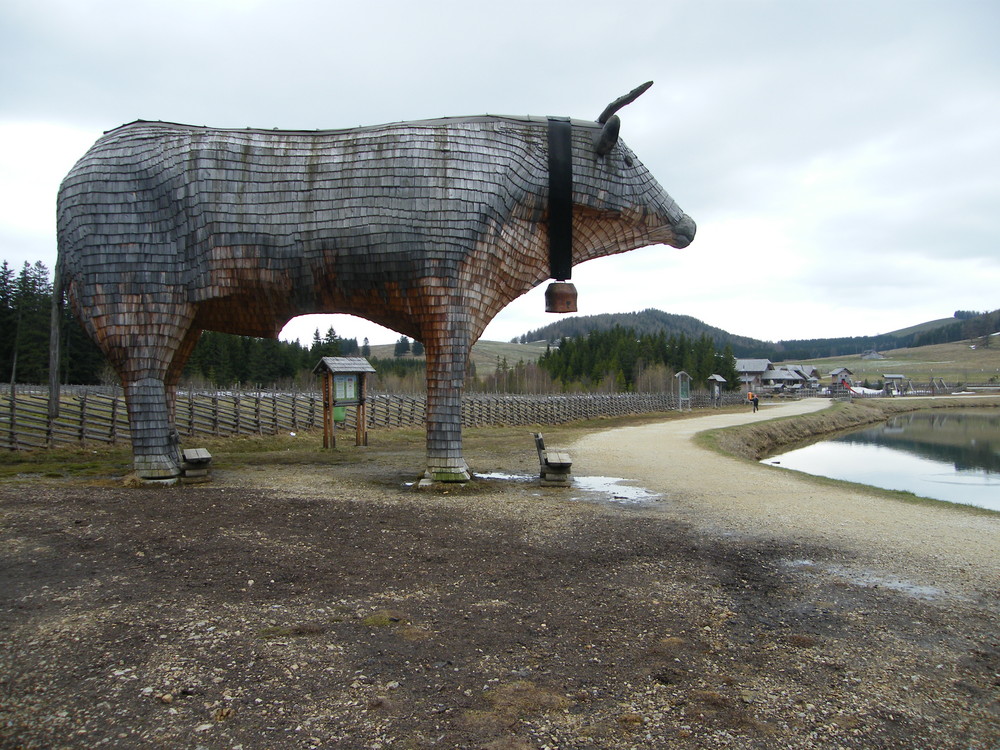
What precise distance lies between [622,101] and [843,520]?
6591 millimetres

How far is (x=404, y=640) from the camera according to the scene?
13.4 feet

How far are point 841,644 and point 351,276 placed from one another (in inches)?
291

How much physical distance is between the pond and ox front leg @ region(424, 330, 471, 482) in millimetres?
10484

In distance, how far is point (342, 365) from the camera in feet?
53.1

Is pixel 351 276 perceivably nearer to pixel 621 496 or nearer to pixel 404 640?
pixel 621 496

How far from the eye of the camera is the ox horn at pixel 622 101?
9.24 meters

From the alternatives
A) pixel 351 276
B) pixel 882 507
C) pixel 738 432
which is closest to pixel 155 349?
pixel 351 276

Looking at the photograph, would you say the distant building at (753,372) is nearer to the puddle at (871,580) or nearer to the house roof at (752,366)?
the house roof at (752,366)

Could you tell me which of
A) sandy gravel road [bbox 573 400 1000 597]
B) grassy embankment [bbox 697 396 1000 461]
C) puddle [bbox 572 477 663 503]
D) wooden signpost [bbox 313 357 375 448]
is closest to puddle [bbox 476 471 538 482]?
puddle [bbox 572 477 663 503]

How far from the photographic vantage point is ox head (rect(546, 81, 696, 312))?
957 cm

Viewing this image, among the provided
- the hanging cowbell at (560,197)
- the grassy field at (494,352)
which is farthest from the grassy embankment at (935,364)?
the hanging cowbell at (560,197)

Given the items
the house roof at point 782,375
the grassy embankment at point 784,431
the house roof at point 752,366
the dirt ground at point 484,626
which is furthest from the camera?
the house roof at point 782,375

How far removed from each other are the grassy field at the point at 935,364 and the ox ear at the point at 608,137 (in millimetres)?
110524

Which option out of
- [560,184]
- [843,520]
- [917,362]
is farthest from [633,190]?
[917,362]
